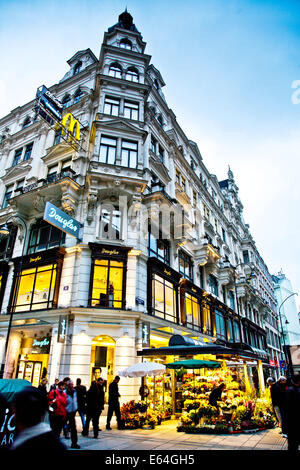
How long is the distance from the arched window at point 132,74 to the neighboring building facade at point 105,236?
10 centimetres

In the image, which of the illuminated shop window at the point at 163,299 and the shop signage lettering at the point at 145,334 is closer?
the shop signage lettering at the point at 145,334

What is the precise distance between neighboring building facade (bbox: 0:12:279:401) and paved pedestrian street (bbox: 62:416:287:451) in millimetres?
5255

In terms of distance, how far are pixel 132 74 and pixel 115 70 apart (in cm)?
151

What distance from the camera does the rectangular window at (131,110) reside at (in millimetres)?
23938

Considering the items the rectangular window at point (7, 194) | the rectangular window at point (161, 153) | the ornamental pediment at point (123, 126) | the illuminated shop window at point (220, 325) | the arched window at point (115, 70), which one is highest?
the arched window at point (115, 70)

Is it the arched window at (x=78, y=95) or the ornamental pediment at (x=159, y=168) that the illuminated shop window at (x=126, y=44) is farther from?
the ornamental pediment at (x=159, y=168)

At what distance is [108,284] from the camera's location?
18.2 m

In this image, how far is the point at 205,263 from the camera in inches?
1155

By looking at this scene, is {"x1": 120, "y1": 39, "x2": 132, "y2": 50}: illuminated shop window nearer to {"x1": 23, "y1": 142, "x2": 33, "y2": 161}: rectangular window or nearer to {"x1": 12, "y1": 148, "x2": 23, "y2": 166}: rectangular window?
{"x1": 23, "y1": 142, "x2": 33, "y2": 161}: rectangular window

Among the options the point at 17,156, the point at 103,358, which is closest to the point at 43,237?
the point at 103,358

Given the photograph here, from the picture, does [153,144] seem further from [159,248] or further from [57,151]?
[159,248]

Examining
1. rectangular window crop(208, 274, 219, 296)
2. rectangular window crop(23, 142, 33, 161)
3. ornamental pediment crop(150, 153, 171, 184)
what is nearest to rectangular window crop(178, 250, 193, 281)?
rectangular window crop(208, 274, 219, 296)

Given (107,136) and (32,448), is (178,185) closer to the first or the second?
(107,136)

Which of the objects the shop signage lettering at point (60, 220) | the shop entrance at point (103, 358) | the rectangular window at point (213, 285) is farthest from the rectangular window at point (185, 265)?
the shop signage lettering at point (60, 220)
